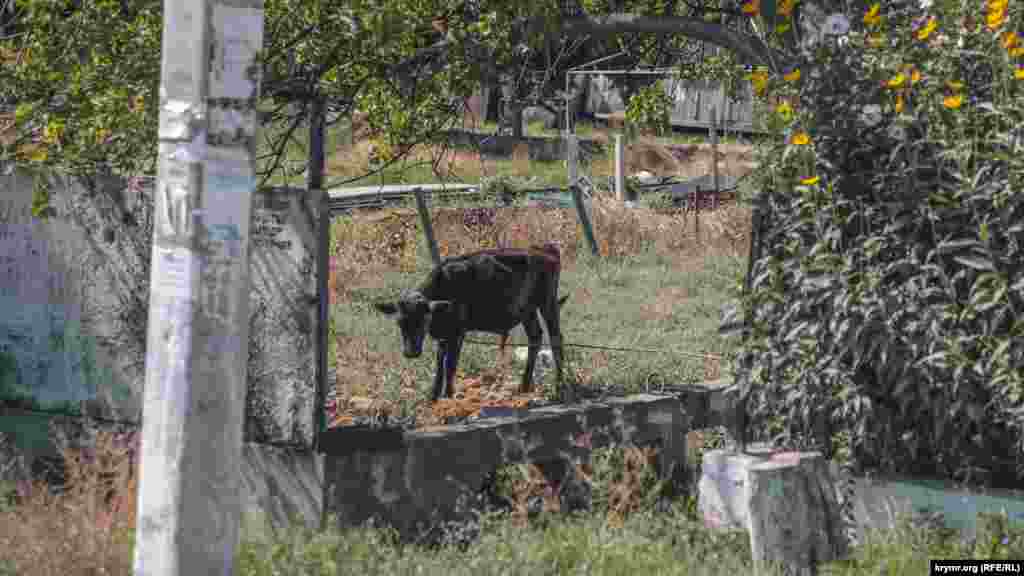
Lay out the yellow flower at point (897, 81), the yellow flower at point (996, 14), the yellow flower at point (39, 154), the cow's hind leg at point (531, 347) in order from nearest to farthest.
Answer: the yellow flower at point (996, 14), the yellow flower at point (897, 81), the yellow flower at point (39, 154), the cow's hind leg at point (531, 347)

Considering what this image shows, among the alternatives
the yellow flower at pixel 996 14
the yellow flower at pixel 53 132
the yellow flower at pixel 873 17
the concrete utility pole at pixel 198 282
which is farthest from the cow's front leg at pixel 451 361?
the concrete utility pole at pixel 198 282

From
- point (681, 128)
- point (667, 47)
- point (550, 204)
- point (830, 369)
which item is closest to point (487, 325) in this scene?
point (667, 47)

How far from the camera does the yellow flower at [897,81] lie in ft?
23.7

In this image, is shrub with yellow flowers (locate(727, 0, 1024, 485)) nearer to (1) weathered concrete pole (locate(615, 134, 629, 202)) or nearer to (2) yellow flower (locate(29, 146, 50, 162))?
(2) yellow flower (locate(29, 146, 50, 162))

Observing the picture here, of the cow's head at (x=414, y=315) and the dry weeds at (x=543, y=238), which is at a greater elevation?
the dry weeds at (x=543, y=238)

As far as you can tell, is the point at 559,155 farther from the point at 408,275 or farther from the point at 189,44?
the point at 189,44

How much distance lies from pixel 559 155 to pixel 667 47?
22.0 metres

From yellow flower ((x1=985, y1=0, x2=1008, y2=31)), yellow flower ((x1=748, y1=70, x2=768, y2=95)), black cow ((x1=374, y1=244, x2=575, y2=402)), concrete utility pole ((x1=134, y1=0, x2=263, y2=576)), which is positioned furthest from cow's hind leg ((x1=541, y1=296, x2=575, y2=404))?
concrete utility pole ((x1=134, y1=0, x2=263, y2=576))

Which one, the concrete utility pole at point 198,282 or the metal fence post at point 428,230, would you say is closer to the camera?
the concrete utility pole at point 198,282

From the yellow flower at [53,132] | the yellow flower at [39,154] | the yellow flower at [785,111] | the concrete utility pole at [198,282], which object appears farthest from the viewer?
the yellow flower at [39,154]

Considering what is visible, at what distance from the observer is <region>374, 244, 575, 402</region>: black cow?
37.6 ft

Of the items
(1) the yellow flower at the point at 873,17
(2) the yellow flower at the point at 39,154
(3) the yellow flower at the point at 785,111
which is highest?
(1) the yellow flower at the point at 873,17

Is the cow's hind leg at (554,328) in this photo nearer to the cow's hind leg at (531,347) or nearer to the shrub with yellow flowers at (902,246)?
the cow's hind leg at (531,347)

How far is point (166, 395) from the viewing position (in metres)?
5.55
